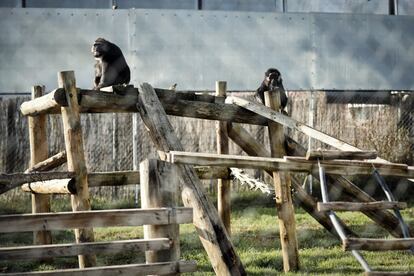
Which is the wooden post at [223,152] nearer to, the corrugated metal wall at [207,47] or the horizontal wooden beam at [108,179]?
the horizontal wooden beam at [108,179]

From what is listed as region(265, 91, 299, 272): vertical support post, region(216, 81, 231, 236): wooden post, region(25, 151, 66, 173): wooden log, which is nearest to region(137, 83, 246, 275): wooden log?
region(265, 91, 299, 272): vertical support post

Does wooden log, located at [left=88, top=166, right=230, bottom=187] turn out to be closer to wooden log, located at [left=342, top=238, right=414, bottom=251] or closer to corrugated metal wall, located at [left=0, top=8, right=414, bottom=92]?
wooden log, located at [left=342, top=238, right=414, bottom=251]

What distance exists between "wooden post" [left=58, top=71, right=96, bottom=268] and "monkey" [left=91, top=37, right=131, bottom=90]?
3803mm

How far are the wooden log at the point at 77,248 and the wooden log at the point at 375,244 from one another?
1333 mm

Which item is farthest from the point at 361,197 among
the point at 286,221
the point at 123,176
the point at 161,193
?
the point at 161,193

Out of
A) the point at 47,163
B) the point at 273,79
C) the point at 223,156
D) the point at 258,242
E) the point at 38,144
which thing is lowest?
the point at 258,242

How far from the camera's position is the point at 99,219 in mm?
5684

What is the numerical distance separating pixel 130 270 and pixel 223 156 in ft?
4.56

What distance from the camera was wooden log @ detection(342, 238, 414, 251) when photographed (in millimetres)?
5648

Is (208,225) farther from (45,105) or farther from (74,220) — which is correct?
(45,105)

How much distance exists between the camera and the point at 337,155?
6.61 meters

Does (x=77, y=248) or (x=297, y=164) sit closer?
(x=77, y=248)

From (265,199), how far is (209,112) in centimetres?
610

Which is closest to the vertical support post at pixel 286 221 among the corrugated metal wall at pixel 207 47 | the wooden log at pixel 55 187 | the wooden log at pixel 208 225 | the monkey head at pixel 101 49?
the wooden log at pixel 208 225
